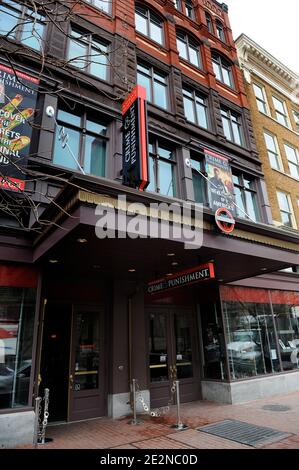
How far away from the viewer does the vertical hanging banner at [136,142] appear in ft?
26.0

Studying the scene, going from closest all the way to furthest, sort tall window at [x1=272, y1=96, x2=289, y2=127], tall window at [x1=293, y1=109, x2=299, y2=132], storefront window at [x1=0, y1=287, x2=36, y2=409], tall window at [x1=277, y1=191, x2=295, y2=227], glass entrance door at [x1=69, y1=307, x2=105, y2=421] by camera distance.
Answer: storefront window at [x1=0, y1=287, x2=36, y2=409], glass entrance door at [x1=69, y1=307, x2=105, y2=421], tall window at [x1=277, y1=191, x2=295, y2=227], tall window at [x1=272, y1=96, x2=289, y2=127], tall window at [x1=293, y1=109, x2=299, y2=132]

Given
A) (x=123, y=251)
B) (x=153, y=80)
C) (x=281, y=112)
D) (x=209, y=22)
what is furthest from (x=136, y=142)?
(x=281, y=112)

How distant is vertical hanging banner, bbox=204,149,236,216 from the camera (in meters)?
12.2

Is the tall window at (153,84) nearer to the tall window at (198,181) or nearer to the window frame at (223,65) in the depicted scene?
the tall window at (198,181)

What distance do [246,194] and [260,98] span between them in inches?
303

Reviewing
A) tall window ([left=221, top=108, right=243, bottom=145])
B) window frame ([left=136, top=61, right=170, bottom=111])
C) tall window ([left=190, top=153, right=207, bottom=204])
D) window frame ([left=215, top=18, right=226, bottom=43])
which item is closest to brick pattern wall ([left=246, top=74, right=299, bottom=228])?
tall window ([left=221, top=108, right=243, bottom=145])

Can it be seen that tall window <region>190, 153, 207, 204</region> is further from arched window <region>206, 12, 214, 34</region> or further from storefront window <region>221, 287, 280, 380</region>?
arched window <region>206, 12, 214, 34</region>

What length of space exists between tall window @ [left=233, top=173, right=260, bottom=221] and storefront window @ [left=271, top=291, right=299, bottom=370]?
3.84m

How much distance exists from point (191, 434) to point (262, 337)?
5.91 m

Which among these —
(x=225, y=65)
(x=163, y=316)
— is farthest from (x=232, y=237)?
(x=225, y=65)

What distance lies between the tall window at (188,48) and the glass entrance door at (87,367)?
43.6 feet

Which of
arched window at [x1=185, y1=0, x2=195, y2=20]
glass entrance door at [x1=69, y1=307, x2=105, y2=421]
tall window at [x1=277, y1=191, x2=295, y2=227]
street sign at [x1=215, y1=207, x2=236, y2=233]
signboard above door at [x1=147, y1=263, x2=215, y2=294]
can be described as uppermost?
arched window at [x1=185, y1=0, x2=195, y2=20]

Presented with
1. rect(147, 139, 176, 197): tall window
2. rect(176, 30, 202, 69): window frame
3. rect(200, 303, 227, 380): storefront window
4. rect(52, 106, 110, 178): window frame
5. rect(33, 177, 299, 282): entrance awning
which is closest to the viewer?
rect(33, 177, 299, 282): entrance awning

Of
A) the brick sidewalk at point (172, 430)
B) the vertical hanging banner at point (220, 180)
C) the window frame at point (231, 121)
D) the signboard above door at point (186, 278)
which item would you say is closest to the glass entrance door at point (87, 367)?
the brick sidewalk at point (172, 430)
